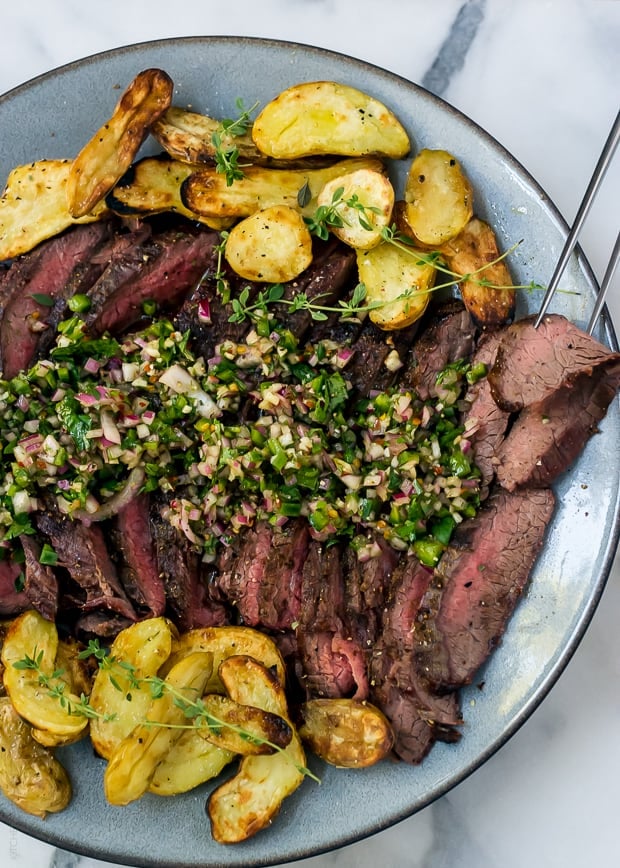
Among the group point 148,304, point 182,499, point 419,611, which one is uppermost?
point 148,304

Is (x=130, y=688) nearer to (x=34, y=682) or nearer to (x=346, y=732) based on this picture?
(x=34, y=682)

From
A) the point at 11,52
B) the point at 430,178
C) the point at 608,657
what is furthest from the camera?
the point at 11,52

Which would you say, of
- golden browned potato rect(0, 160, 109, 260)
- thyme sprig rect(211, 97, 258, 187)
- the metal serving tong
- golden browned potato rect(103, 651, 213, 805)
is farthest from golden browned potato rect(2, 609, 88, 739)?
the metal serving tong

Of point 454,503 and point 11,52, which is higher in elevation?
point 11,52

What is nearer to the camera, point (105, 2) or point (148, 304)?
point (148, 304)

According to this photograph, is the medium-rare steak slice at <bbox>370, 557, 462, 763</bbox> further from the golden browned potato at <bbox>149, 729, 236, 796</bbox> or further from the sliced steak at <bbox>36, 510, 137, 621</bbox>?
the sliced steak at <bbox>36, 510, 137, 621</bbox>

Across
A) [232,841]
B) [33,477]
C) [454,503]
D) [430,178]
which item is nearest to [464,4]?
[430,178]

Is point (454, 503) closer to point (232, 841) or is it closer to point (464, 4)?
point (232, 841)

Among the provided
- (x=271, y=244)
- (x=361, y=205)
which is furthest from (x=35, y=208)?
(x=361, y=205)
